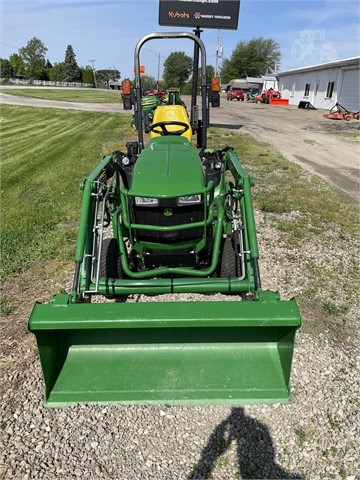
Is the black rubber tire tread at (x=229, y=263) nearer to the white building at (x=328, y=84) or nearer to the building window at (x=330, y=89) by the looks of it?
the white building at (x=328, y=84)

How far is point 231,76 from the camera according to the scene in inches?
2869

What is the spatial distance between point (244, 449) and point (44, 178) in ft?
21.6

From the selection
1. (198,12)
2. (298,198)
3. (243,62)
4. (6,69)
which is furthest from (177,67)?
(298,198)

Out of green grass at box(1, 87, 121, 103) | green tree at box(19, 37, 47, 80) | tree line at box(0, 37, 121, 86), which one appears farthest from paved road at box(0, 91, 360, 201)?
green tree at box(19, 37, 47, 80)

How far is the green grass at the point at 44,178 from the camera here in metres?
4.65

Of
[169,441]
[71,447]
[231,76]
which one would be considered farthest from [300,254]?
[231,76]

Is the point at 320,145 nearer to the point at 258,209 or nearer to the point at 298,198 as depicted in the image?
the point at 298,198

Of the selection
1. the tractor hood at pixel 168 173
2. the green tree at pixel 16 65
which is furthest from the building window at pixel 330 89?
the green tree at pixel 16 65

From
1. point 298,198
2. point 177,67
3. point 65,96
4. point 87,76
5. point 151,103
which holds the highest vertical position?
point 177,67

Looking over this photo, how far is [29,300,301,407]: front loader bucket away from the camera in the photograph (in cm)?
229

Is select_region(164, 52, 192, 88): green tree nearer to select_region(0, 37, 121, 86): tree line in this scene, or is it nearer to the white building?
select_region(0, 37, 121, 86): tree line

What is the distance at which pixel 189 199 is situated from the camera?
2.81m

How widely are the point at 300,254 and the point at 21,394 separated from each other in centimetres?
325

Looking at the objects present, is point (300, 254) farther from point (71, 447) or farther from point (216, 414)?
point (71, 447)
